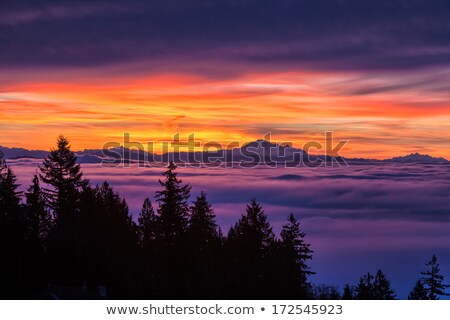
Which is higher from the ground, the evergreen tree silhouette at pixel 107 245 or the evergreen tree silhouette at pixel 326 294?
the evergreen tree silhouette at pixel 107 245

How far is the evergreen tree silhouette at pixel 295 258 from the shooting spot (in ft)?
189

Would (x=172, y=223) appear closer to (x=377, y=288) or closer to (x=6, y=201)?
(x=6, y=201)

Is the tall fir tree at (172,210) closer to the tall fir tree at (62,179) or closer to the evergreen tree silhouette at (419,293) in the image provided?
the tall fir tree at (62,179)

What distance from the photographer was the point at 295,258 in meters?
62.8

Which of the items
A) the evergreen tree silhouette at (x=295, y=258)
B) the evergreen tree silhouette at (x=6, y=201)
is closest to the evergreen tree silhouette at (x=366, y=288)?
the evergreen tree silhouette at (x=295, y=258)

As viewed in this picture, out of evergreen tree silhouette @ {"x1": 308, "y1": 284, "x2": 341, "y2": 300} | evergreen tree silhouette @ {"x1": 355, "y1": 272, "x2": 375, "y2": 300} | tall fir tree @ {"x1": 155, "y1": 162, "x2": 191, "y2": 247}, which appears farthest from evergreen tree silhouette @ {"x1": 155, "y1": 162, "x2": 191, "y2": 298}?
evergreen tree silhouette @ {"x1": 355, "y1": 272, "x2": 375, "y2": 300}

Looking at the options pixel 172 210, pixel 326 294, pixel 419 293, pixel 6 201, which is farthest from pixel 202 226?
pixel 326 294

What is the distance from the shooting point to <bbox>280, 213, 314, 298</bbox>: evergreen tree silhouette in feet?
189

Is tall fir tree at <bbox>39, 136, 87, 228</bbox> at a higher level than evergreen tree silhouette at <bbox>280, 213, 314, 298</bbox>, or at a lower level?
higher

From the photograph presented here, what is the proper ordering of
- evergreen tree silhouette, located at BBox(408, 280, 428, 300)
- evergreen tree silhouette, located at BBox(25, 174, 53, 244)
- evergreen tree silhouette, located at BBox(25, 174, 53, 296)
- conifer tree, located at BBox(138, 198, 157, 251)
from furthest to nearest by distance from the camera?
evergreen tree silhouette, located at BBox(408, 280, 428, 300) → conifer tree, located at BBox(138, 198, 157, 251) → evergreen tree silhouette, located at BBox(25, 174, 53, 244) → evergreen tree silhouette, located at BBox(25, 174, 53, 296)

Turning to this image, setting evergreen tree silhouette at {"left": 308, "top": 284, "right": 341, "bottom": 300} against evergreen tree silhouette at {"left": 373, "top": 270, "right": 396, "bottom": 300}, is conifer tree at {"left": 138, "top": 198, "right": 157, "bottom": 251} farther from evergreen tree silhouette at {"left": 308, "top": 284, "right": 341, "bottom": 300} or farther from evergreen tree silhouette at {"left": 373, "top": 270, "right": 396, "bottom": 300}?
evergreen tree silhouette at {"left": 373, "top": 270, "right": 396, "bottom": 300}

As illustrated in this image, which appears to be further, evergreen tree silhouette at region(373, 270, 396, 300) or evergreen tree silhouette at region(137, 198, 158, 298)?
A: evergreen tree silhouette at region(373, 270, 396, 300)
